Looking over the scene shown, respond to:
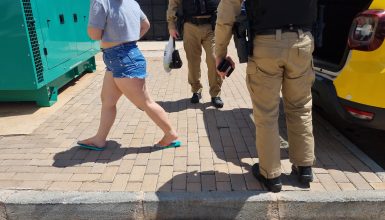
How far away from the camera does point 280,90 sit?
8.89ft

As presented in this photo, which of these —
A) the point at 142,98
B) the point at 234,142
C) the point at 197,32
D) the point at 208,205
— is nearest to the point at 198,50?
the point at 197,32

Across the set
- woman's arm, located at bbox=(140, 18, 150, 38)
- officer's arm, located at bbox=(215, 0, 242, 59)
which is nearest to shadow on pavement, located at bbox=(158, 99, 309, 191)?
officer's arm, located at bbox=(215, 0, 242, 59)

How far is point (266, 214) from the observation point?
2795mm

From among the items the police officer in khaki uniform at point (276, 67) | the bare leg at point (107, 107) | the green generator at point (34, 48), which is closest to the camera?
the police officer in khaki uniform at point (276, 67)

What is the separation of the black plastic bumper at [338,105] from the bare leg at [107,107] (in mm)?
1959

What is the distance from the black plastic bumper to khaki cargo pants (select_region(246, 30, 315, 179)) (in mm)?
528

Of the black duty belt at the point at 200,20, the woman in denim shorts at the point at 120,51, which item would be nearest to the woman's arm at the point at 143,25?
the woman in denim shorts at the point at 120,51

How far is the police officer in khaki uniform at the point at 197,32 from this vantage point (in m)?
4.67

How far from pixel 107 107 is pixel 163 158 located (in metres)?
0.76

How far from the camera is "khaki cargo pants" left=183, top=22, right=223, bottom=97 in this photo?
488 centimetres

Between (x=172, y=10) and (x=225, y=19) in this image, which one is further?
(x=172, y=10)

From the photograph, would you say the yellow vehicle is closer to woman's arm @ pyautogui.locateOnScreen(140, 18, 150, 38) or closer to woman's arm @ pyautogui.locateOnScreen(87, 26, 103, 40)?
woman's arm @ pyautogui.locateOnScreen(140, 18, 150, 38)

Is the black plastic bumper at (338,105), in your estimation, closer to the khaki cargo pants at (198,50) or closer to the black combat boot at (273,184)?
the black combat boot at (273,184)

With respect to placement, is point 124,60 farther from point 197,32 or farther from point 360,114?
point 360,114
